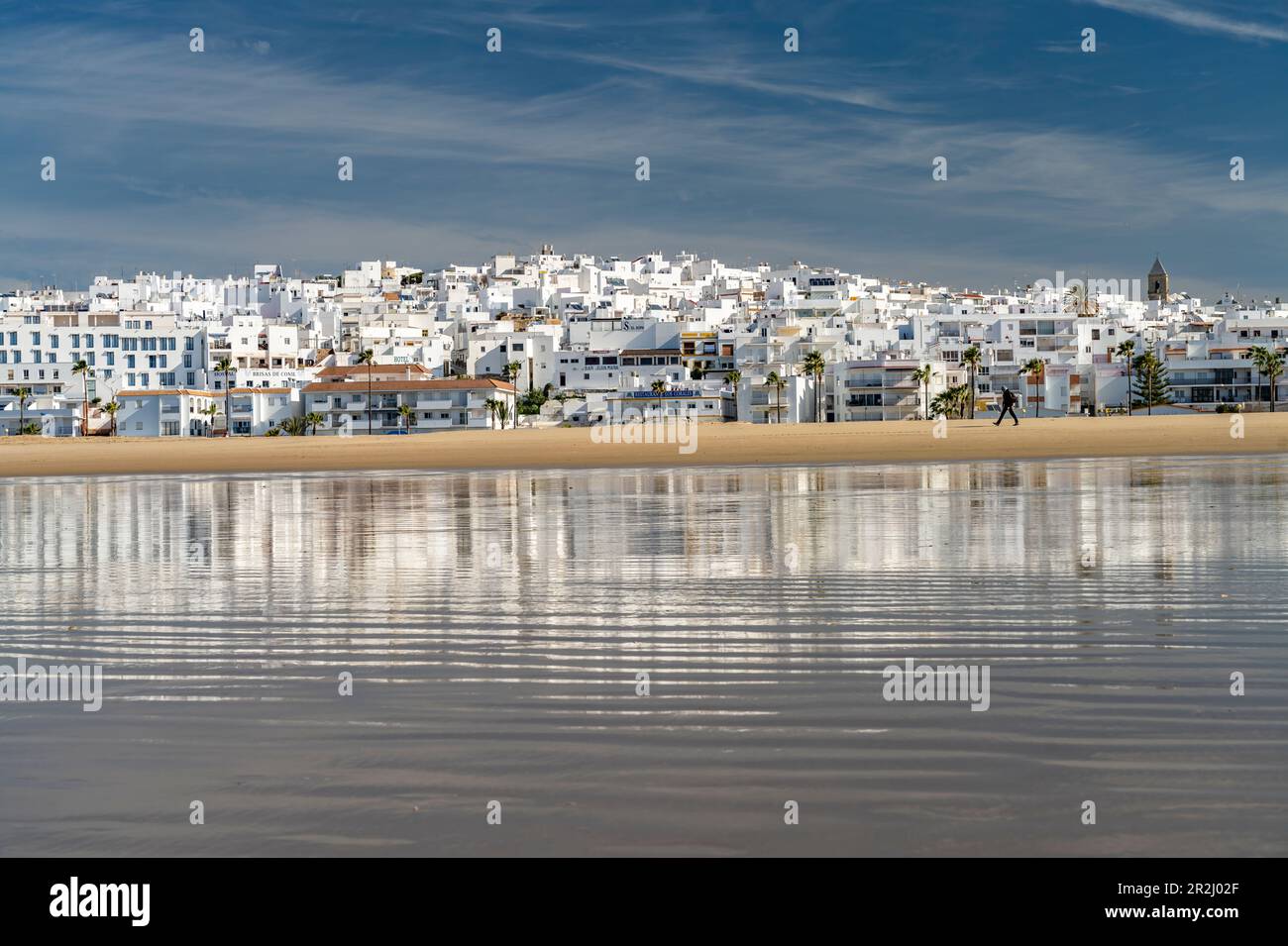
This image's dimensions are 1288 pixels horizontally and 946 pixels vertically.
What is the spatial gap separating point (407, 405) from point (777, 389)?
27.3m

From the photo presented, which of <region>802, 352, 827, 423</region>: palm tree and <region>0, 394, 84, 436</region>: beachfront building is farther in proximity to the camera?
<region>0, 394, 84, 436</region>: beachfront building

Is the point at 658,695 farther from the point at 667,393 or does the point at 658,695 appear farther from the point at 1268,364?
the point at 1268,364

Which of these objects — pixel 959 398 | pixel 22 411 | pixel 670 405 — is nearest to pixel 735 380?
pixel 670 405

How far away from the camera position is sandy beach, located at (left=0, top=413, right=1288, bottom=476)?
44.2 meters

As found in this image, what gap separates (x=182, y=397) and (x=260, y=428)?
6079 mm

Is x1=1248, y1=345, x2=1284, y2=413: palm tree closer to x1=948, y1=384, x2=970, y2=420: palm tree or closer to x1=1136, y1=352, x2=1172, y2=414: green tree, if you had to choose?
x1=1136, y1=352, x2=1172, y2=414: green tree

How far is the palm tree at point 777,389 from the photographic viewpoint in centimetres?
9750

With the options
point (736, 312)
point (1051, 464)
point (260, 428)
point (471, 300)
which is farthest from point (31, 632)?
point (471, 300)

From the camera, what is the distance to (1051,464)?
122ft

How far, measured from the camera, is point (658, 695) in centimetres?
734

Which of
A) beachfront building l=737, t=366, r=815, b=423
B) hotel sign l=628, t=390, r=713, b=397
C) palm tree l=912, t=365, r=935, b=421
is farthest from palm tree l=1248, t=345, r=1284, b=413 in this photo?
hotel sign l=628, t=390, r=713, b=397

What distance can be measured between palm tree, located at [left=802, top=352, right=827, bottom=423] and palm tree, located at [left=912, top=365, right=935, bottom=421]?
703 centimetres

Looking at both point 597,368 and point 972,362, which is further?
point 597,368

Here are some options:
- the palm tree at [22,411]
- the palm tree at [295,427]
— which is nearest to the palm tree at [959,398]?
the palm tree at [295,427]
